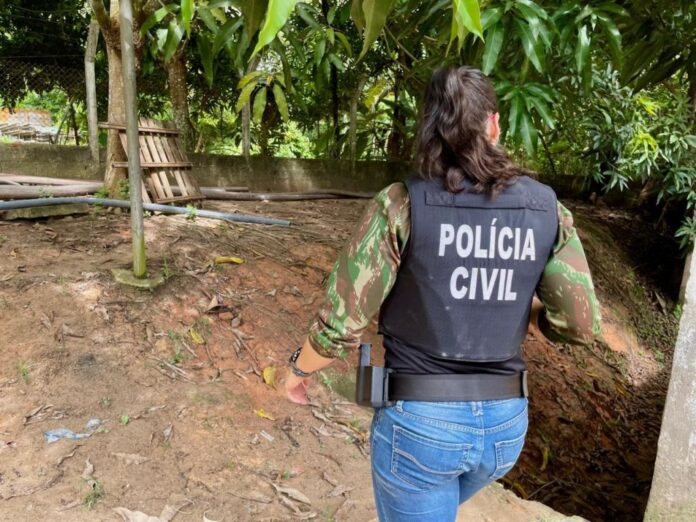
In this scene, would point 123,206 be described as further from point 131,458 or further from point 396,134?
point 396,134

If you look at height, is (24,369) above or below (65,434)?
above

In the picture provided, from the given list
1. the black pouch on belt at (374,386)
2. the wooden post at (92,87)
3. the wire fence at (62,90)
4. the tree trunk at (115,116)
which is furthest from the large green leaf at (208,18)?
the wire fence at (62,90)

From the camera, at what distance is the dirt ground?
2324mm

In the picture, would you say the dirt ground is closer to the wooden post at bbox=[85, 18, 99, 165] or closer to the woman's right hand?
the woman's right hand

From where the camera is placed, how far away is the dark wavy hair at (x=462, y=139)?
1310 millimetres

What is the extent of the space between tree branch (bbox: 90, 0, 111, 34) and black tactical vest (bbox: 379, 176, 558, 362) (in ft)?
11.2

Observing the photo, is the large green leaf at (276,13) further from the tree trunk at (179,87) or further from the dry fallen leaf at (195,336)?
the tree trunk at (179,87)

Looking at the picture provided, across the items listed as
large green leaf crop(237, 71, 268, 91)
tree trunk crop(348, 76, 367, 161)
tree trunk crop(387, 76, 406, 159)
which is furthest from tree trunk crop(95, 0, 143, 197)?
tree trunk crop(387, 76, 406, 159)

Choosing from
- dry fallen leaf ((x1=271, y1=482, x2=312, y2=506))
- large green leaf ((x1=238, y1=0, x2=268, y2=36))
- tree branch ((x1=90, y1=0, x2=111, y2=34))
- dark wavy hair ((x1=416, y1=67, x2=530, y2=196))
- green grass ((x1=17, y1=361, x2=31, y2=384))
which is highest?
tree branch ((x1=90, y1=0, x2=111, y2=34))

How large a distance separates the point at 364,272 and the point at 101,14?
3546 millimetres

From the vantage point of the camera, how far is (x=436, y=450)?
4.36 feet

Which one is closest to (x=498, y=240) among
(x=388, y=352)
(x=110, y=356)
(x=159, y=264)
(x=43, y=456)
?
(x=388, y=352)

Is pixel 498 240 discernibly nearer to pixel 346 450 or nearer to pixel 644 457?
pixel 346 450

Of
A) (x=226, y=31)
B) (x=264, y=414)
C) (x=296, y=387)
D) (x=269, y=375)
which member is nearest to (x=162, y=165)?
(x=226, y=31)
